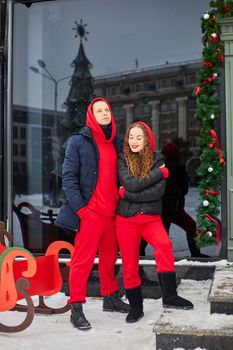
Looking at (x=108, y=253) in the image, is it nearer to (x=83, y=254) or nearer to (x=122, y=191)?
(x=83, y=254)

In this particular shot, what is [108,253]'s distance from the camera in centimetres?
436

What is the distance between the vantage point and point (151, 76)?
651 cm

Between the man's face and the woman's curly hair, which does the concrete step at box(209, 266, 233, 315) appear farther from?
the man's face

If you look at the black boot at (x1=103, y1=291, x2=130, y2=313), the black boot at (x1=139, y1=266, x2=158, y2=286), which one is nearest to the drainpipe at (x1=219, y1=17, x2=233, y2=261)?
the black boot at (x1=139, y1=266, x2=158, y2=286)

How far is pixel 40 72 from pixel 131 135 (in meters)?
3.00

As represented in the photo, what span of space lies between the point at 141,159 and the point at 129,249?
705mm

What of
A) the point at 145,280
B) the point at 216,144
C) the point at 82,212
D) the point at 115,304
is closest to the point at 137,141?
the point at 82,212

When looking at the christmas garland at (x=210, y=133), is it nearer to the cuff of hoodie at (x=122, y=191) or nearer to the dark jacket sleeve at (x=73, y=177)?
the cuff of hoodie at (x=122, y=191)

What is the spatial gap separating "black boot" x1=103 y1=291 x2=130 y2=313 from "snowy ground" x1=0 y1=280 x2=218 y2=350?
5 centimetres

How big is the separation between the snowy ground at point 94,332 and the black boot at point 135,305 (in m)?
0.05

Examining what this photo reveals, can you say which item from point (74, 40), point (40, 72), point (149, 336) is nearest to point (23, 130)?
point (40, 72)

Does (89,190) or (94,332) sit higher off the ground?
(89,190)

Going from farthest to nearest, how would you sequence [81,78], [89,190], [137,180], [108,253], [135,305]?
1. [81,78]
2. [108,253]
3. [135,305]
4. [89,190]
5. [137,180]

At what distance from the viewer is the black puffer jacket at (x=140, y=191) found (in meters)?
4.01
